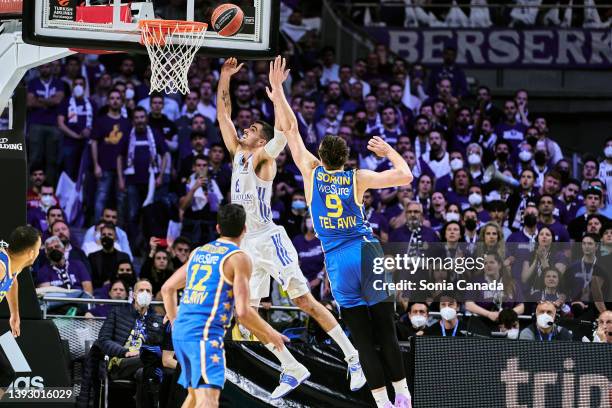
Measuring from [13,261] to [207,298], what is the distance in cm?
272

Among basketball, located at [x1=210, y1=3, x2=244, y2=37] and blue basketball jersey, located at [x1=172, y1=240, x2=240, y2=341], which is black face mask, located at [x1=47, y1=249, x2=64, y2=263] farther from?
blue basketball jersey, located at [x1=172, y1=240, x2=240, y2=341]

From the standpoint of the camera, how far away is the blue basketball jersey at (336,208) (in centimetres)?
1143

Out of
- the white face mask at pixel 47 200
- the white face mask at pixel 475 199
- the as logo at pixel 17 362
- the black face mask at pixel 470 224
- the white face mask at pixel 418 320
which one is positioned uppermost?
the white face mask at pixel 475 199

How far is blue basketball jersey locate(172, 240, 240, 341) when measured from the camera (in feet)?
32.2

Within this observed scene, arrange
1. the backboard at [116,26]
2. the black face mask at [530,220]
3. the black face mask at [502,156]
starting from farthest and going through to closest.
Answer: the black face mask at [502,156] < the black face mask at [530,220] < the backboard at [116,26]

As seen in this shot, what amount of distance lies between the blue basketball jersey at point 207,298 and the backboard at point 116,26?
10.2ft

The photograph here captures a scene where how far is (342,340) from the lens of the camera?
11.9m

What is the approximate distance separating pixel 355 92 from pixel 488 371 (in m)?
10.4

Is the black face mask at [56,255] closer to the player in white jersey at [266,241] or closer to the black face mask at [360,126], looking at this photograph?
the player in white jersey at [266,241]

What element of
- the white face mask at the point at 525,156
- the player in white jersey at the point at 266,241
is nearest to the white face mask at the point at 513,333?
the player in white jersey at the point at 266,241

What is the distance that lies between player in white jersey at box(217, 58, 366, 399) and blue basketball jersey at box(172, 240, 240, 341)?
216 cm

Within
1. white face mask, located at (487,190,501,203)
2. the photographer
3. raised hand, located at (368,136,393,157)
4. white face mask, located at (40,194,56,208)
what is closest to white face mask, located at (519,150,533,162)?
white face mask, located at (487,190,501,203)

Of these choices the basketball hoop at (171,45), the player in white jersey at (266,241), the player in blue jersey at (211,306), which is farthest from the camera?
the basketball hoop at (171,45)

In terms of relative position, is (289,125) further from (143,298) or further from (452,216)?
(452,216)
